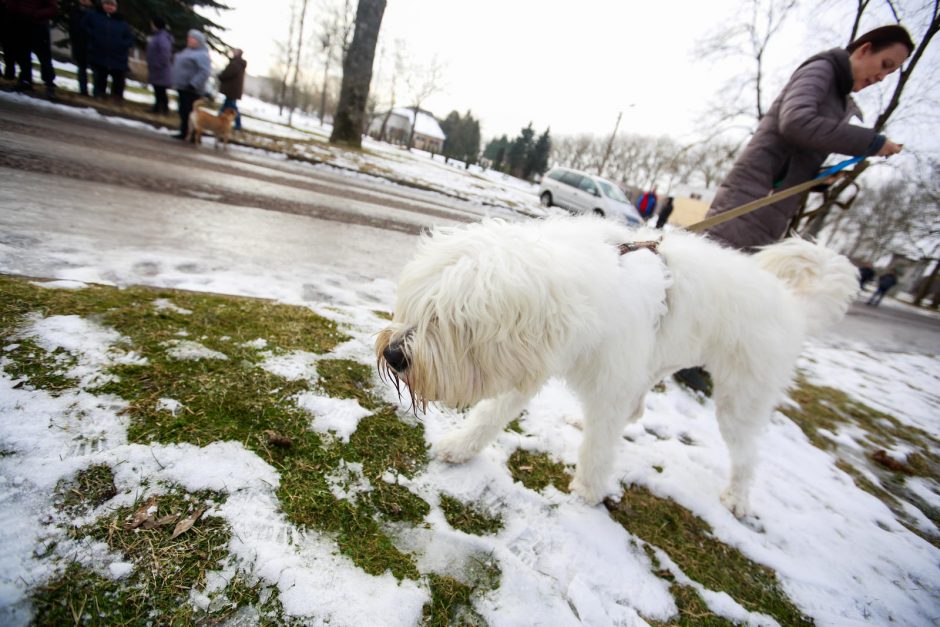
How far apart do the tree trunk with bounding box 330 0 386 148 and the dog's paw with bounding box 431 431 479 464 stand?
19.0m

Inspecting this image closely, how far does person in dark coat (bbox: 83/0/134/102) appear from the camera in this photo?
10.2m

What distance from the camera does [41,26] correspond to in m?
9.36

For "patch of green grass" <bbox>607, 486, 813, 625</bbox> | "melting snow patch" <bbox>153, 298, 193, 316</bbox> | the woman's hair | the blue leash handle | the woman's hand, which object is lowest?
"patch of green grass" <bbox>607, 486, 813, 625</bbox>

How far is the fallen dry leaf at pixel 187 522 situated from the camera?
1437mm

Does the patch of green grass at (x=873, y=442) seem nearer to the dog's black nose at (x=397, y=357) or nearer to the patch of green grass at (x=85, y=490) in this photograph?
the dog's black nose at (x=397, y=357)

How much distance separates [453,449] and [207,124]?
12.3m

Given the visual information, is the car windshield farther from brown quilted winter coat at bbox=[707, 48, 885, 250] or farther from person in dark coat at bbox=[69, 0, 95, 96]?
person in dark coat at bbox=[69, 0, 95, 96]

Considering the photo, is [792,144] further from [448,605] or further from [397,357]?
[448,605]

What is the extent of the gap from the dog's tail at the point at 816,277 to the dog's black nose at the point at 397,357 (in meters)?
2.91

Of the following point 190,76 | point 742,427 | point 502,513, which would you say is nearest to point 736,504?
point 742,427

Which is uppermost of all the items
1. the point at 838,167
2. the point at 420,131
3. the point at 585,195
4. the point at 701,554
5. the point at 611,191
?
the point at 420,131

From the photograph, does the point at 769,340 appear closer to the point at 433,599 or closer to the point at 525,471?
the point at 525,471

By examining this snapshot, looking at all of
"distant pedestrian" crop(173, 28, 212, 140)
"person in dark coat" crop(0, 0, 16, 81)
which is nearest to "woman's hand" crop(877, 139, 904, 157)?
"distant pedestrian" crop(173, 28, 212, 140)

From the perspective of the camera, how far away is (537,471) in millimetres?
2561
